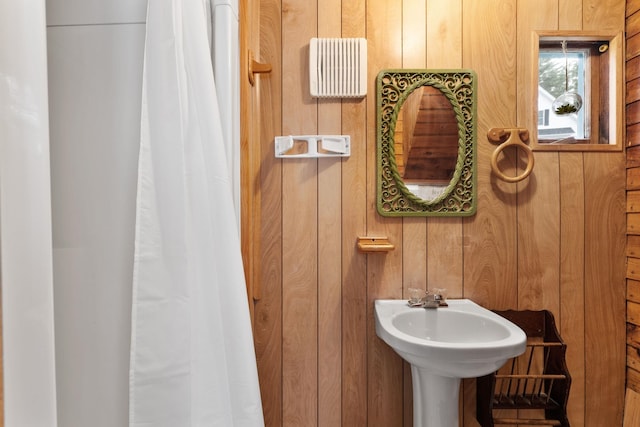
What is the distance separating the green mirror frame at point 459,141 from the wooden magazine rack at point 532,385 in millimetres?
526

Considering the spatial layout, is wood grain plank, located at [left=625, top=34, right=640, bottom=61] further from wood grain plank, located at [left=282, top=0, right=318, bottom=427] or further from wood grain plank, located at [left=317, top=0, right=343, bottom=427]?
wood grain plank, located at [left=282, top=0, right=318, bottom=427]

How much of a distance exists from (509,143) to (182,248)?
1.41 m

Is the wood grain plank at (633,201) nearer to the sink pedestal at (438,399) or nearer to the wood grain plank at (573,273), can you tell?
the wood grain plank at (573,273)

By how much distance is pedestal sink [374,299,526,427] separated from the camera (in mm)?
1110

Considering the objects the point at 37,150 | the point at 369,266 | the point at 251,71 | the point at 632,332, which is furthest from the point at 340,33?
the point at 632,332

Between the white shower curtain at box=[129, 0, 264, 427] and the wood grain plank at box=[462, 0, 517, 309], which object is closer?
the white shower curtain at box=[129, 0, 264, 427]

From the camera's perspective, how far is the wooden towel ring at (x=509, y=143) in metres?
1.48

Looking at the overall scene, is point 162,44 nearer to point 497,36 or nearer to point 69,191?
point 69,191

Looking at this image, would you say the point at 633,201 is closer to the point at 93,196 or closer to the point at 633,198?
the point at 633,198

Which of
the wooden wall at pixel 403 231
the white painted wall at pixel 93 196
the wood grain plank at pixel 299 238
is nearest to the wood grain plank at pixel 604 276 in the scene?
the wooden wall at pixel 403 231

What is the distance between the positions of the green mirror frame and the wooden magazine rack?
1.72ft

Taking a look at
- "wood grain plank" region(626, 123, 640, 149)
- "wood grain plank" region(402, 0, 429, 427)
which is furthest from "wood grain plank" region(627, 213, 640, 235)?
"wood grain plank" region(402, 0, 429, 427)

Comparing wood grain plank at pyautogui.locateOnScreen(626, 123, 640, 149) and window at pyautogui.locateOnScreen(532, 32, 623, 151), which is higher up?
window at pyautogui.locateOnScreen(532, 32, 623, 151)

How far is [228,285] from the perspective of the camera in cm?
68
